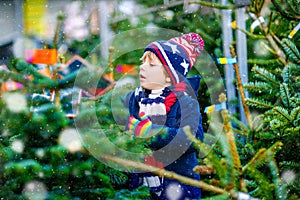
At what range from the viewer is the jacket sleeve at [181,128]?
1.24 meters

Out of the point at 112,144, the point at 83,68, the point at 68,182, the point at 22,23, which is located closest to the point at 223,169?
the point at 112,144

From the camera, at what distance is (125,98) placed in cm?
138

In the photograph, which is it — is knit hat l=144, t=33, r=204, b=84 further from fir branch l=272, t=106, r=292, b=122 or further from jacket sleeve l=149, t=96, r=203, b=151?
fir branch l=272, t=106, r=292, b=122

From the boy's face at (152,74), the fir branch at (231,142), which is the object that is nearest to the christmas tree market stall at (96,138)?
the fir branch at (231,142)

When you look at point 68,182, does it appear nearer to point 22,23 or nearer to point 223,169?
point 223,169

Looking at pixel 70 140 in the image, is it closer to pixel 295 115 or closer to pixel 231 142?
pixel 231 142

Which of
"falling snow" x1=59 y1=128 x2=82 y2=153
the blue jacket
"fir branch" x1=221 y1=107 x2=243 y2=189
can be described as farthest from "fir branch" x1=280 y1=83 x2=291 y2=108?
"falling snow" x1=59 y1=128 x2=82 y2=153

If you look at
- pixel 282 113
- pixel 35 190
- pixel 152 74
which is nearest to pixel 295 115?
pixel 282 113

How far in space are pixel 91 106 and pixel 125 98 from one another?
0.68 ft

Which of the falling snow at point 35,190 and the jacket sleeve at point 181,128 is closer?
the falling snow at point 35,190

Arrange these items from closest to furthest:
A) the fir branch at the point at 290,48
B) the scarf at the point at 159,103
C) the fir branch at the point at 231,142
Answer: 1. the fir branch at the point at 231,142
2. the scarf at the point at 159,103
3. the fir branch at the point at 290,48

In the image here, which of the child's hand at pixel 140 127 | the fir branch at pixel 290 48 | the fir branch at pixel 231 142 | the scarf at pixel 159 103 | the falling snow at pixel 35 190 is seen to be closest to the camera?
the fir branch at pixel 231 142

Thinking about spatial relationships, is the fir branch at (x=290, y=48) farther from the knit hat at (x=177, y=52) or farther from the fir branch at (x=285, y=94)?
the knit hat at (x=177, y=52)

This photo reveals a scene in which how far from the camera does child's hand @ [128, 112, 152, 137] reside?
3.88 ft
